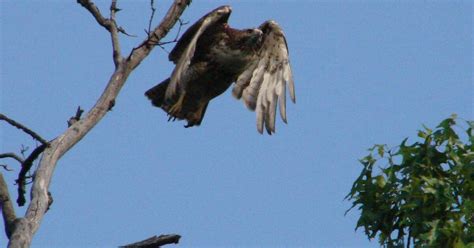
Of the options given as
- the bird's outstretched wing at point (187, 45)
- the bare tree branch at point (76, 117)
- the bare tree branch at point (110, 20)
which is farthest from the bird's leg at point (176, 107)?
the bare tree branch at point (76, 117)

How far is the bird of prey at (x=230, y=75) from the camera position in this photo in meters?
9.50

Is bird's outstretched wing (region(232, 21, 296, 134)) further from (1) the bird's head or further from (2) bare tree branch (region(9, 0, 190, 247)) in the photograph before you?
(2) bare tree branch (region(9, 0, 190, 247))

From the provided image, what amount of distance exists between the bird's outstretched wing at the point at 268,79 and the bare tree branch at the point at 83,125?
2374mm

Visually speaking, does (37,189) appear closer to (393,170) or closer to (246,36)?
(393,170)

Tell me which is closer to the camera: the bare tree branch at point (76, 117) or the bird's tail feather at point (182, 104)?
the bare tree branch at point (76, 117)

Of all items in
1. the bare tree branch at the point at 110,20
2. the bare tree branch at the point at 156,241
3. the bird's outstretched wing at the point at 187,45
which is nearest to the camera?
the bare tree branch at the point at 156,241

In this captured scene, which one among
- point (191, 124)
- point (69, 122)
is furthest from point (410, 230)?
point (191, 124)

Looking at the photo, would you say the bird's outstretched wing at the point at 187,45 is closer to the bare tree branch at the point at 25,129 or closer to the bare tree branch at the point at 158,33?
the bare tree branch at the point at 158,33

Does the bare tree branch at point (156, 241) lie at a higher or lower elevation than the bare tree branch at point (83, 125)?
lower

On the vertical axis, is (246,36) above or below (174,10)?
above

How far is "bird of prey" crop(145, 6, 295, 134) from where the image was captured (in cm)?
950

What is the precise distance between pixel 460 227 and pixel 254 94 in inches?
157

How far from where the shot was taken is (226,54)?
959 cm

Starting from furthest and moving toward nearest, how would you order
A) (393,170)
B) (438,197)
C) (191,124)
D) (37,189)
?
(191,124) < (393,170) < (438,197) < (37,189)
